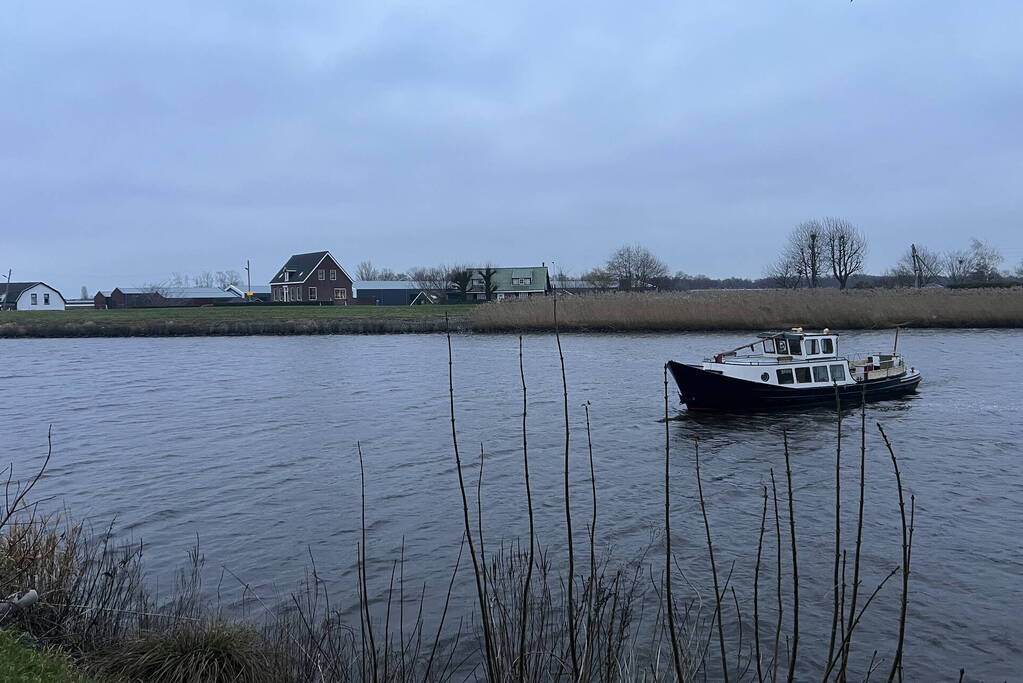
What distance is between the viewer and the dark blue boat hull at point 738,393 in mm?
24953

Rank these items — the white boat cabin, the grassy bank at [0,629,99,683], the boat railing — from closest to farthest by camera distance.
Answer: the grassy bank at [0,629,99,683], the white boat cabin, the boat railing

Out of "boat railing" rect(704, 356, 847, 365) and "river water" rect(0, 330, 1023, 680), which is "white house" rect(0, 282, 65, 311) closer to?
"river water" rect(0, 330, 1023, 680)

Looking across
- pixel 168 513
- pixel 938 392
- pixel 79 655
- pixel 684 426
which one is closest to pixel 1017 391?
pixel 938 392

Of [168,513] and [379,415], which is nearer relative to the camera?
[168,513]

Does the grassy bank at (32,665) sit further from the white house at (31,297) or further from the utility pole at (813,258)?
the white house at (31,297)

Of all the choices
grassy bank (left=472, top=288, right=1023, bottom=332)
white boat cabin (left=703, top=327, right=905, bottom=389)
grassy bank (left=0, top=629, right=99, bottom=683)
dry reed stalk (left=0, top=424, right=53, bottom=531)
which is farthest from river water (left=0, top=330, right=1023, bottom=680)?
grassy bank (left=472, top=288, right=1023, bottom=332)

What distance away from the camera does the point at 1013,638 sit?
952cm

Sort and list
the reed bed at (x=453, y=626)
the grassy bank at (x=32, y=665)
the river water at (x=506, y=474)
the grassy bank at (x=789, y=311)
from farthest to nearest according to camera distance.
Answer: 1. the grassy bank at (x=789, y=311)
2. the river water at (x=506, y=474)
3. the reed bed at (x=453, y=626)
4. the grassy bank at (x=32, y=665)

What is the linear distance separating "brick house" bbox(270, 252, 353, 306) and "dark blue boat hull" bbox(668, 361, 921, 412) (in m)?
73.6

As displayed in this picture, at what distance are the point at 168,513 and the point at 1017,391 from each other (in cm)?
2693

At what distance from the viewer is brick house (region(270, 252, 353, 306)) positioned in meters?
97.0

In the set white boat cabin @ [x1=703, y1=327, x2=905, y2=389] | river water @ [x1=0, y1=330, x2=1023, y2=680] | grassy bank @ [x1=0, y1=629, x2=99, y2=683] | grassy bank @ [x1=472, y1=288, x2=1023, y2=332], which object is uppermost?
grassy bank @ [x1=472, y1=288, x2=1023, y2=332]

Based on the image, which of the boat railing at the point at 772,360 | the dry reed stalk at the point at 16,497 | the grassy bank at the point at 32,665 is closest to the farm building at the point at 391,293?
the boat railing at the point at 772,360

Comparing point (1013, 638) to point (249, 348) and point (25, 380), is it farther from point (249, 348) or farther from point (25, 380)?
point (249, 348)
